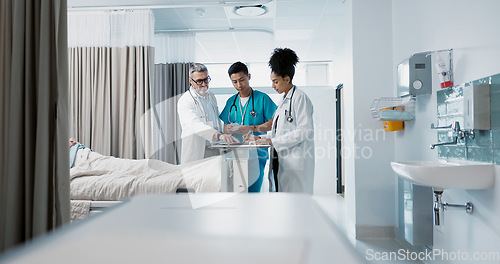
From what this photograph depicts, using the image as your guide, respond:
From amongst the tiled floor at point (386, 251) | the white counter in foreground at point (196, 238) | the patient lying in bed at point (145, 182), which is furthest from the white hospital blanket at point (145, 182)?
the white counter in foreground at point (196, 238)

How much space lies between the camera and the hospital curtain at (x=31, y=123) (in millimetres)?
875

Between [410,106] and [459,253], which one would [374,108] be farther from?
[459,253]

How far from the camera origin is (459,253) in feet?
5.73

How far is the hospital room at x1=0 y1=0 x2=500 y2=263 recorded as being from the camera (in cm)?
40

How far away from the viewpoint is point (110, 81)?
313 centimetres

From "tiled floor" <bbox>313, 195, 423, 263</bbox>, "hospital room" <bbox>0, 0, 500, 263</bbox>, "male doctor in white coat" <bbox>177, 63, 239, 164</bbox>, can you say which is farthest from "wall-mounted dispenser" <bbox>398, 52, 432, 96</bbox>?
"male doctor in white coat" <bbox>177, 63, 239, 164</bbox>

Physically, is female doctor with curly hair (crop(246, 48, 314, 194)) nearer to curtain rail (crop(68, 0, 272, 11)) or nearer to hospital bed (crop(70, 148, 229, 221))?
hospital bed (crop(70, 148, 229, 221))

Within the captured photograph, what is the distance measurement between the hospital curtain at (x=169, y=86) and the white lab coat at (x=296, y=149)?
4.27 ft

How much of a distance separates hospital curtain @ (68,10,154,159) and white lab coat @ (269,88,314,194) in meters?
1.42

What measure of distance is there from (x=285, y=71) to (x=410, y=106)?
3.02ft

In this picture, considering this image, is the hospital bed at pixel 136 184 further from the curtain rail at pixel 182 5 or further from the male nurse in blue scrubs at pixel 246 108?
the curtain rail at pixel 182 5

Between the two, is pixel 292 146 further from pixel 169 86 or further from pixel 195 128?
pixel 169 86

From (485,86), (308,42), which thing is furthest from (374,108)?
(308,42)

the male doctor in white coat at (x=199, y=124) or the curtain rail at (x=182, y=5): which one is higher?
the curtain rail at (x=182, y=5)
